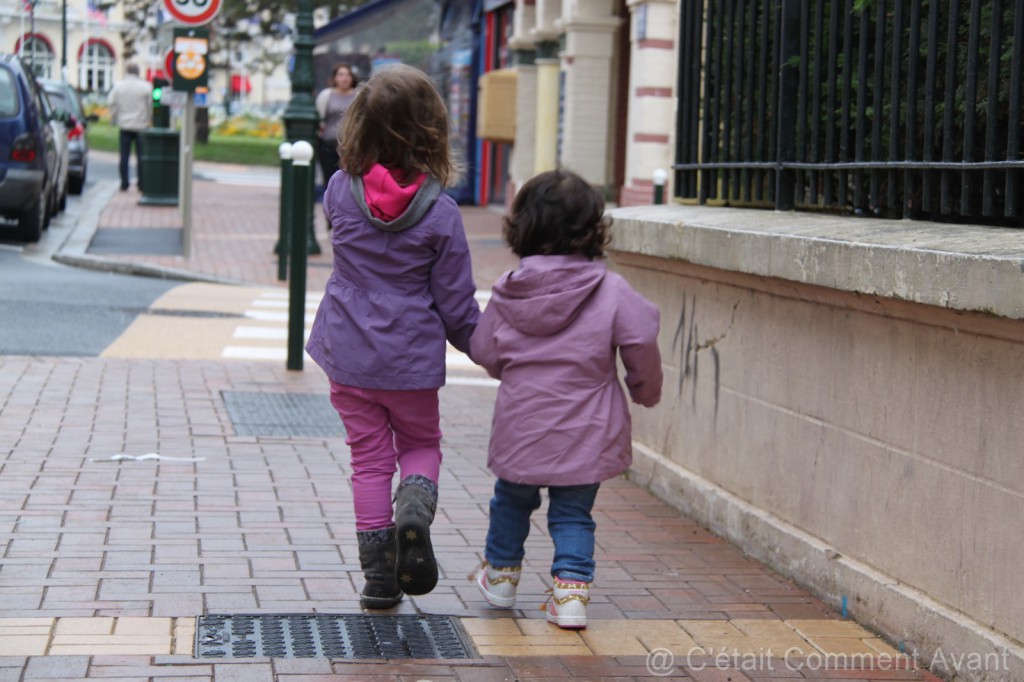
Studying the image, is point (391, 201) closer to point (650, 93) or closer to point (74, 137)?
point (650, 93)

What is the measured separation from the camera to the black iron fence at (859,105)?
4688 millimetres

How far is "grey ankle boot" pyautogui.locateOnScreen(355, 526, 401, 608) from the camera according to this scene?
183 inches

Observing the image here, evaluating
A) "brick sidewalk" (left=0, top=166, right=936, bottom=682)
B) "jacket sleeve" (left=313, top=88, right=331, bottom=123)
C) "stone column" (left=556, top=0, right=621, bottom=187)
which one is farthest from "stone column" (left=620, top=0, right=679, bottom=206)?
"brick sidewalk" (left=0, top=166, right=936, bottom=682)

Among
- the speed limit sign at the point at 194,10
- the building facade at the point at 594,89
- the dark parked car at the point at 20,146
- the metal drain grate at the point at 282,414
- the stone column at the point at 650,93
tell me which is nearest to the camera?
the metal drain grate at the point at 282,414

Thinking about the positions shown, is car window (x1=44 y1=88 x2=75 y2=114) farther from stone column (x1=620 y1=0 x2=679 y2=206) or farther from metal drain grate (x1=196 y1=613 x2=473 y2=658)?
metal drain grate (x1=196 y1=613 x2=473 y2=658)

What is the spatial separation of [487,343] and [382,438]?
0.43 m

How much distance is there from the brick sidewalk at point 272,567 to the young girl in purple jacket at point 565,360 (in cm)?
34

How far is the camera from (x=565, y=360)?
178 inches

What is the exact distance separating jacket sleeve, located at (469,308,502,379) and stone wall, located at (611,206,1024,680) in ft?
3.48

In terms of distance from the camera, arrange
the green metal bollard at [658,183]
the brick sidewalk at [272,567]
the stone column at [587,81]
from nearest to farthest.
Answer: the brick sidewalk at [272,567], the green metal bollard at [658,183], the stone column at [587,81]

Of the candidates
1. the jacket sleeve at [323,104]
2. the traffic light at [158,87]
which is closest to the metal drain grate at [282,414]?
the jacket sleeve at [323,104]

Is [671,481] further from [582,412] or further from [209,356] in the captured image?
[209,356]

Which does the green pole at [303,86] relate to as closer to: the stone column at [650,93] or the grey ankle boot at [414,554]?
the stone column at [650,93]

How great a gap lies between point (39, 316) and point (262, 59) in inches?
1647
